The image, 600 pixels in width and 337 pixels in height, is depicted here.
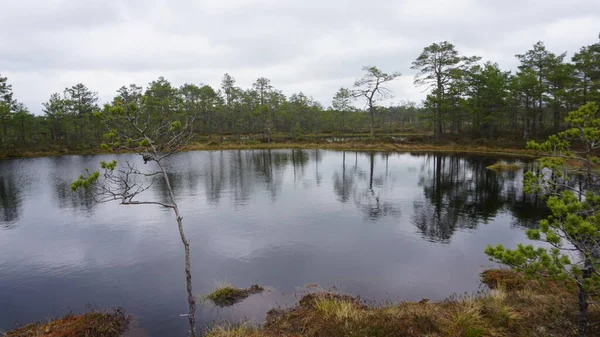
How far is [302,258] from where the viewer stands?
1812 cm

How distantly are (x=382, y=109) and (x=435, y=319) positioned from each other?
353ft

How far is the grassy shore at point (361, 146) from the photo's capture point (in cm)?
6103

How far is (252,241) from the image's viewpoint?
67.4 feet

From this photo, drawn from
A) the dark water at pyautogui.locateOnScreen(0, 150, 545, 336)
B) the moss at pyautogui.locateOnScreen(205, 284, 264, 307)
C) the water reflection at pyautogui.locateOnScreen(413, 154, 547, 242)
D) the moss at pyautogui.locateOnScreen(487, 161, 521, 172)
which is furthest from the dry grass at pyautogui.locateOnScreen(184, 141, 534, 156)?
the moss at pyautogui.locateOnScreen(205, 284, 264, 307)

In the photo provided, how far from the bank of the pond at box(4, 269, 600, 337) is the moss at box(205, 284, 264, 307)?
1678 millimetres

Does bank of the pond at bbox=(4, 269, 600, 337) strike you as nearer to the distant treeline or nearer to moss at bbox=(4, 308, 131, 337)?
moss at bbox=(4, 308, 131, 337)

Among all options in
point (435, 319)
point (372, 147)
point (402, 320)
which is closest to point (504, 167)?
point (372, 147)

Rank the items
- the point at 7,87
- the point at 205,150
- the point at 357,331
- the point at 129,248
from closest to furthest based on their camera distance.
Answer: the point at 357,331 → the point at 129,248 → the point at 7,87 → the point at 205,150

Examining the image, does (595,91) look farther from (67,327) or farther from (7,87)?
(7,87)

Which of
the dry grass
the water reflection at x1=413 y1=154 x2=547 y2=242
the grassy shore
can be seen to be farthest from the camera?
the grassy shore

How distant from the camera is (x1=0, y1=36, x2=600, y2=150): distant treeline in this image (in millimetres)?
54719

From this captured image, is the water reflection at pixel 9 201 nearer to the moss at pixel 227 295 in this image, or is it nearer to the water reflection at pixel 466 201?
the moss at pixel 227 295

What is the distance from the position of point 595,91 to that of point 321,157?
41514mm

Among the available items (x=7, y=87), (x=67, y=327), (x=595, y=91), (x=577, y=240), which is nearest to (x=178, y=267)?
(x=67, y=327)
